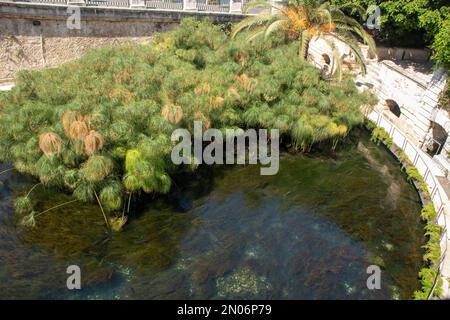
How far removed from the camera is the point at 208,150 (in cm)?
1584

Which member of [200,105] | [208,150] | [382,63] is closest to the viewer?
[200,105]

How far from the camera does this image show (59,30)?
62.3 ft

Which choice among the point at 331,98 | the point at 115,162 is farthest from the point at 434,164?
the point at 115,162

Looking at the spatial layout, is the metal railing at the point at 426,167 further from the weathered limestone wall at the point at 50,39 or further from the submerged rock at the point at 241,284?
the weathered limestone wall at the point at 50,39

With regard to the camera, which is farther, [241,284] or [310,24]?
[310,24]

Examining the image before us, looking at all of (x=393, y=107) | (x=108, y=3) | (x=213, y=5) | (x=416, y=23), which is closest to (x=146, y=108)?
(x=108, y=3)

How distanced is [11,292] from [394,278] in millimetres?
11107

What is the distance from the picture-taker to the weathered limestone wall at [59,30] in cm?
1783

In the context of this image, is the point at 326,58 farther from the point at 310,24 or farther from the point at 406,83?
the point at 310,24

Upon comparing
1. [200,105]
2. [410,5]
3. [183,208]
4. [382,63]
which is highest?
[410,5]

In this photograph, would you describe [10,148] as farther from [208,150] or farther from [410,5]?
[410,5]

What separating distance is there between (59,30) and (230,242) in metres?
14.7

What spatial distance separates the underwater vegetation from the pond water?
0.74 meters

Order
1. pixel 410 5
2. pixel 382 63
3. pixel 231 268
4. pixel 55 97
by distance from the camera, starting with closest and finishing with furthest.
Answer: pixel 231 268 → pixel 55 97 → pixel 410 5 → pixel 382 63
